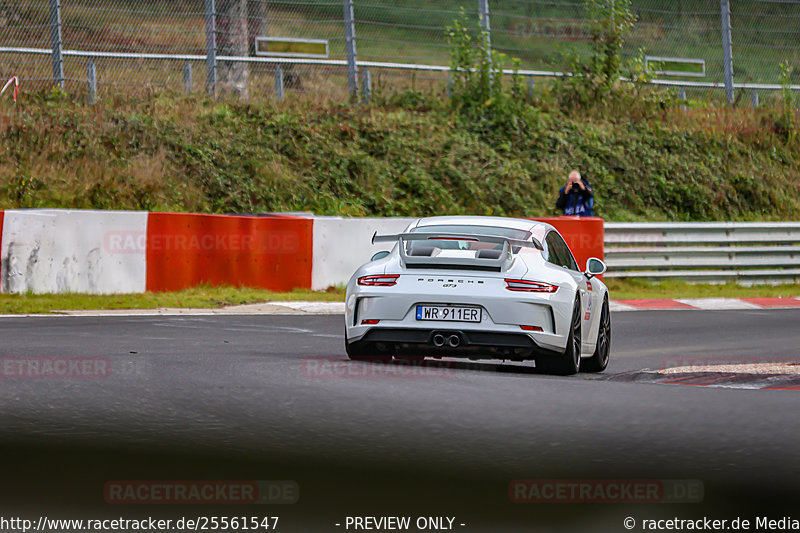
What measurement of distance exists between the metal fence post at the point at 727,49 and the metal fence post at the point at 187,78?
13.4m

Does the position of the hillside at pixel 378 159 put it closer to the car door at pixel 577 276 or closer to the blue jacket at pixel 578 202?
the blue jacket at pixel 578 202

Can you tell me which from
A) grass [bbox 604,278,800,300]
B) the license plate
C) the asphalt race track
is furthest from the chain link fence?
the license plate

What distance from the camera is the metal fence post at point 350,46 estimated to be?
89.0 feet

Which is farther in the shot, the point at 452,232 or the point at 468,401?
the point at 452,232

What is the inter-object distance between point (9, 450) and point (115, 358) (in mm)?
4003

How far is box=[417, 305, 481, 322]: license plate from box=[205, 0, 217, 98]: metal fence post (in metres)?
17.7

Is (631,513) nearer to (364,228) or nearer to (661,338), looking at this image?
(661,338)

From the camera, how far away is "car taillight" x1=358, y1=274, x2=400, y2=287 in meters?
9.67

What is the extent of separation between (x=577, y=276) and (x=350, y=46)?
18100 mm

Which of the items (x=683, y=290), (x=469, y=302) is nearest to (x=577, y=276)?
(x=469, y=302)

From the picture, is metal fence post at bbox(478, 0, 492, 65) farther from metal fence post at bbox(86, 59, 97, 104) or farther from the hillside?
metal fence post at bbox(86, 59, 97, 104)

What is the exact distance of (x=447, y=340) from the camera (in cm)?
942

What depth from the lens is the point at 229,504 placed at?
548 cm

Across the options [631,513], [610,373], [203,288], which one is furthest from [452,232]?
[203,288]
